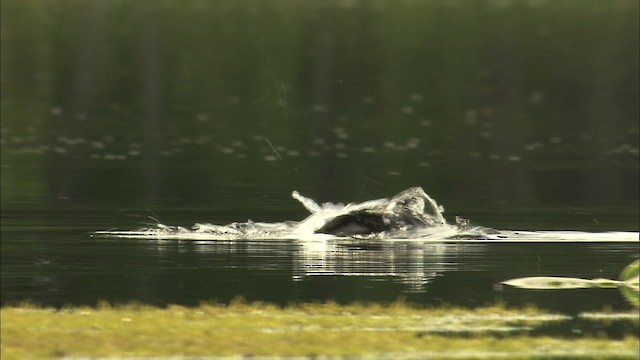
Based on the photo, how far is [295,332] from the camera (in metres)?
17.0

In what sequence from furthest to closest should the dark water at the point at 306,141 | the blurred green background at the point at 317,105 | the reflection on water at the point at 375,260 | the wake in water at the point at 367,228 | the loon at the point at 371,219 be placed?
the blurred green background at the point at 317,105
the loon at the point at 371,219
the wake in water at the point at 367,228
the dark water at the point at 306,141
the reflection on water at the point at 375,260

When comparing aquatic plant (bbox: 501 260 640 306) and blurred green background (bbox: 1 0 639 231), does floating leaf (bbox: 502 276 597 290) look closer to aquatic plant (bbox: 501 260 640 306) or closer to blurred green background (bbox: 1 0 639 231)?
aquatic plant (bbox: 501 260 640 306)

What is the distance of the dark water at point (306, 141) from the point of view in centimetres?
2116

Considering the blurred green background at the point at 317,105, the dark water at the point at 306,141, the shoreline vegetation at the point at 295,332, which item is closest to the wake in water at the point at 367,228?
the dark water at the point at 306,141

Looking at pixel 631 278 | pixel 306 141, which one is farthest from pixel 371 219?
pixel 306 141

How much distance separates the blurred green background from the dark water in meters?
0.11

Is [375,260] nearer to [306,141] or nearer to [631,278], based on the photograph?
[631,278]

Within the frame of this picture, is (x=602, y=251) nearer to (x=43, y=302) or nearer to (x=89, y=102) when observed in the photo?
(x=43, y=302)

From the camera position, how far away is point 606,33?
7306cm

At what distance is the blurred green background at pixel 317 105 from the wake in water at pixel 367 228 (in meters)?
1.57

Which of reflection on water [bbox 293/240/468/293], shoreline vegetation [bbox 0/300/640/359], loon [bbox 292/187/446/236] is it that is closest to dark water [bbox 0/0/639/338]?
reflection on water [bbox 293/240/468/293]

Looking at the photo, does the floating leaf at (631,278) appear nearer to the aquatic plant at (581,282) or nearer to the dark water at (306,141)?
the aquatic plant at (581,282)

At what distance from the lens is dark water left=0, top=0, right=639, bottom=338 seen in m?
21.2

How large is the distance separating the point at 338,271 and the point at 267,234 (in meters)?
4.01
